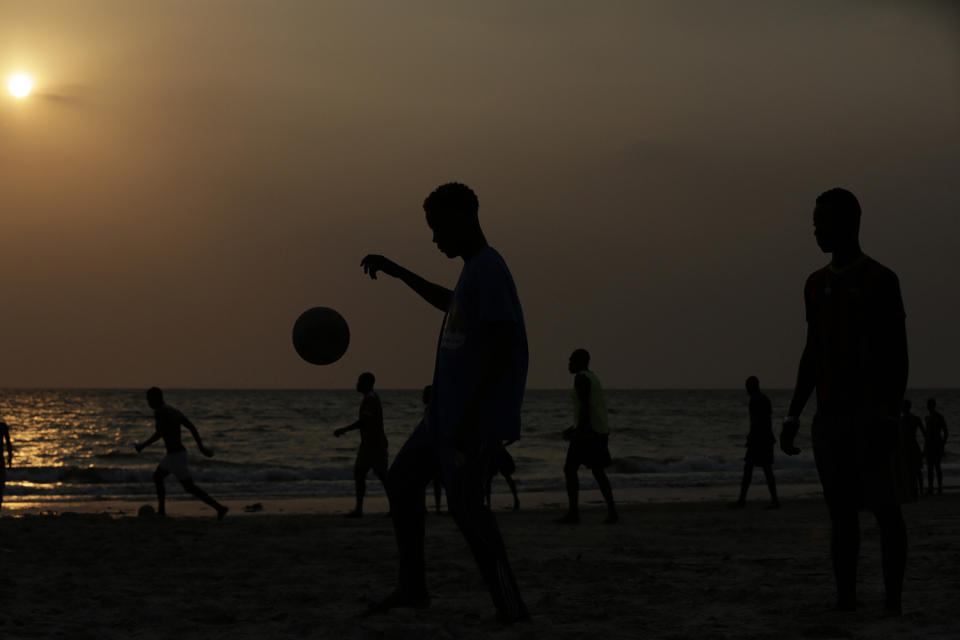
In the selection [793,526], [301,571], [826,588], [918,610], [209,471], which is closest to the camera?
[918,610]

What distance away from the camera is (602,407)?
450 inches

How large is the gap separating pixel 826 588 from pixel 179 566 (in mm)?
5136

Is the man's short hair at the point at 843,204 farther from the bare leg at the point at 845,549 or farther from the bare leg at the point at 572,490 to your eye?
the bare leg at the point at 572,490

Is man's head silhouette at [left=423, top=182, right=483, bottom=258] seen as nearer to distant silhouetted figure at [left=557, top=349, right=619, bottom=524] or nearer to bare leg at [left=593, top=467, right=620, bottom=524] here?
distant silhouetted figure at [left=557, top=349, right=619, bottom=524]

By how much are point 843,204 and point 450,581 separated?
3.68 metres

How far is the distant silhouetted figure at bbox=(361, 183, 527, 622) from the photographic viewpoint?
444 centimetres

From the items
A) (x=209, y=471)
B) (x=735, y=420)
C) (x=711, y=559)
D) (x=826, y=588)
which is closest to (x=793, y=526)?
(x=711, y=559)

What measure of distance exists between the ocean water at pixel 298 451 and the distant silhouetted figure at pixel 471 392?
622 inches

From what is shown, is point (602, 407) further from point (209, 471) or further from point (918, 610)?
point (209, 471)

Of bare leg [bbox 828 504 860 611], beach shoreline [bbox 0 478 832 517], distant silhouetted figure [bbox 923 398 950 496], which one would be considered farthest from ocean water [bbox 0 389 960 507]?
bare leg [bbox 828 504 860 611]

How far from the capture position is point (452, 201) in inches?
187

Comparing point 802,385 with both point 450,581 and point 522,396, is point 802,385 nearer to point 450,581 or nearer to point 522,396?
point 522,396

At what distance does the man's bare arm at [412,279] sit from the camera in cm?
518

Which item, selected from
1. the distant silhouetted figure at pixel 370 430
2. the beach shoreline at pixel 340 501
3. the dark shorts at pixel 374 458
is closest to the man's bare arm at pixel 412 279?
the distant silhouetted figure at pixel 370 430
